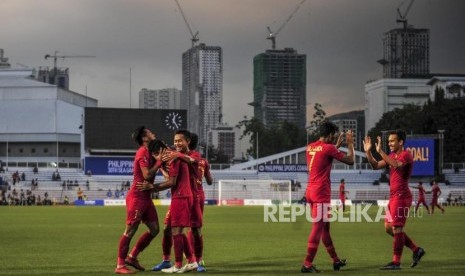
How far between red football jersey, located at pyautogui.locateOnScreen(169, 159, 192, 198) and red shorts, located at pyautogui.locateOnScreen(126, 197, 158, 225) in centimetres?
77

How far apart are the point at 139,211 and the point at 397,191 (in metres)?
4.90

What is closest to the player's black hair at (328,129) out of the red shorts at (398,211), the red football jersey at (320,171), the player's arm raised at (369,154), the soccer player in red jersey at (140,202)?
the red football jersey at (320,171)

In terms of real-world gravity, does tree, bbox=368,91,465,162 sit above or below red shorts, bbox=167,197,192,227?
above

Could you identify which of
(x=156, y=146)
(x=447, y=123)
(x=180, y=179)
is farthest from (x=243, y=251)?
Answer: (x=447, y=123)

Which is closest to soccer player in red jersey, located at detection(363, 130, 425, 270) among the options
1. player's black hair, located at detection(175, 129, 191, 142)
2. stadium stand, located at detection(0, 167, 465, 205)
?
player's black hair, located at detection(175, 129, 191, 142)

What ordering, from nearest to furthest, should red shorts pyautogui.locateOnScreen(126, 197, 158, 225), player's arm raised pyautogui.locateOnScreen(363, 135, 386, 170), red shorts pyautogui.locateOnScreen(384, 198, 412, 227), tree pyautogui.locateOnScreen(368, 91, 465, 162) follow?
red shorts pyautogui.locateOnScreen(126, 197, 158, 225) < player's arm raised pyautogui.locateOnScreen(363, 135, 386, 170) < red shorts pyautogui.locateOnScreen(384, 198, 412, 227) < tree pyautogui.locateOnScreen(368, 91, 465, 162)

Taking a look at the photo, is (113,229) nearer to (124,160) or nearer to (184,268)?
(184,268)

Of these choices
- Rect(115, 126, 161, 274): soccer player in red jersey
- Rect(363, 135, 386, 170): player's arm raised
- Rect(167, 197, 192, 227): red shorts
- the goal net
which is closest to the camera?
Rect(167, 197, 192, 227): red shorts

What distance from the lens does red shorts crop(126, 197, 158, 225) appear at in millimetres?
17250

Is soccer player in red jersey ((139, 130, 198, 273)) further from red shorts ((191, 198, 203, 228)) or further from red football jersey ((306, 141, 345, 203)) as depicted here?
red football jersey ((306, 141, 345, 203))

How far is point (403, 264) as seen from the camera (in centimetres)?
1917

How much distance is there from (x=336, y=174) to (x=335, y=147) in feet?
287

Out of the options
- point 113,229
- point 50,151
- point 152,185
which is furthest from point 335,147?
point 50,151

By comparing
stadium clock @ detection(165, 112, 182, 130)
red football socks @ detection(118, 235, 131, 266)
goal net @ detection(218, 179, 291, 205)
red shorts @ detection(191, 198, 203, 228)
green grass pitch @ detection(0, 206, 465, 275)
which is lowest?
goal net @ detection(218, 179, 291, 205)
